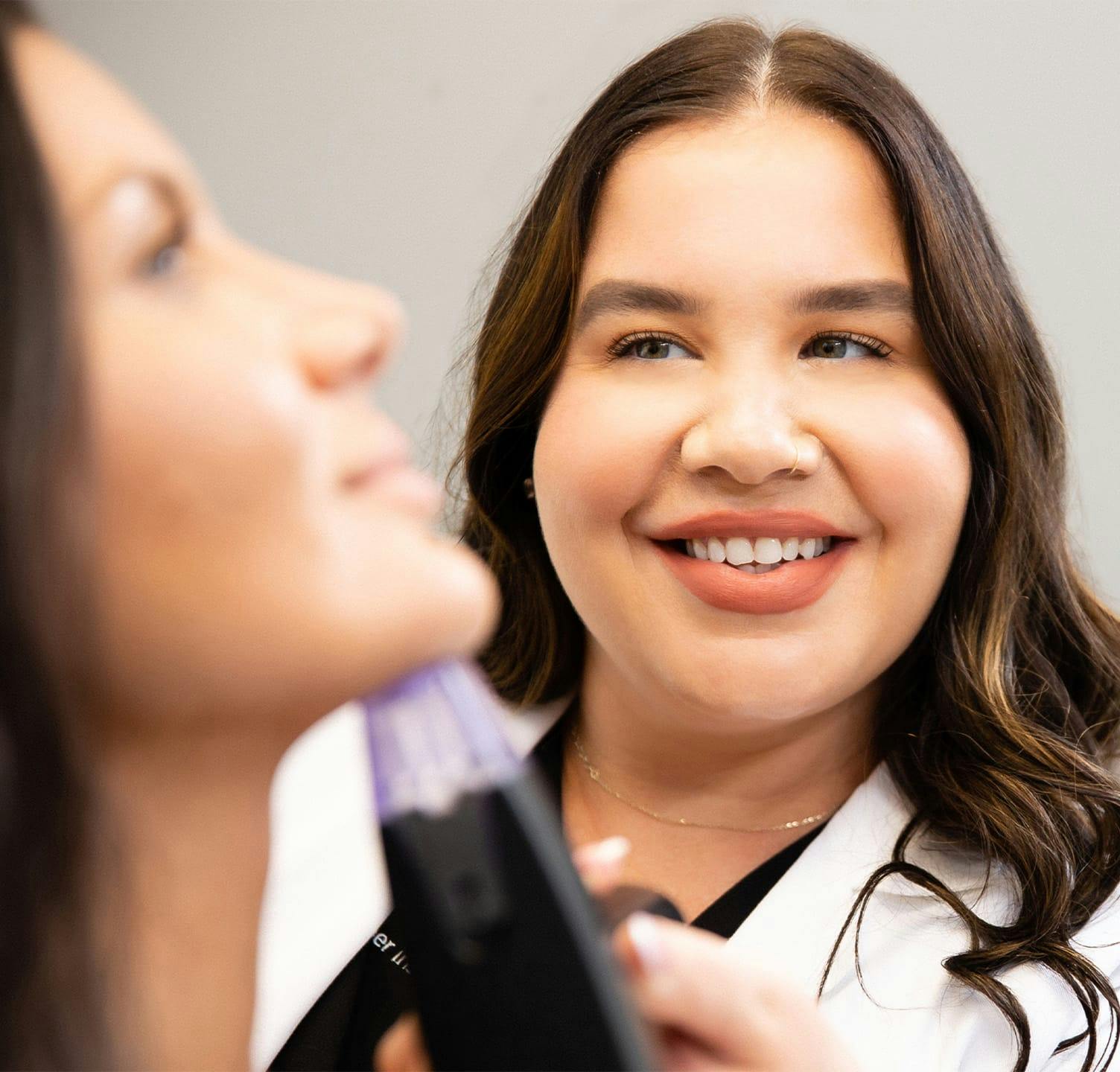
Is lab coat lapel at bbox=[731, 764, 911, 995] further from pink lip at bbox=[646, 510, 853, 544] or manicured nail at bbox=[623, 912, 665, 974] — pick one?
manicured nail at bbox=[623, 912, 665, 974]

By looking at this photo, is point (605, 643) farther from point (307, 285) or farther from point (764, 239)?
point (307, 285)

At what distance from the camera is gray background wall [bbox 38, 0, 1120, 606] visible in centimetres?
126

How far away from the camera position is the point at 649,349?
94cm

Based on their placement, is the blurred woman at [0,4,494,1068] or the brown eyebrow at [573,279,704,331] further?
the brown eyebrow at [573,279,704,331]

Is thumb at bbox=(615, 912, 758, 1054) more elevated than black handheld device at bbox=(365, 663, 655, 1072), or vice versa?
black handheld device at bbox=(365, 663, 655, 1072)

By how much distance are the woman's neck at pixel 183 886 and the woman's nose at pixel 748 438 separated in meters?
0.40

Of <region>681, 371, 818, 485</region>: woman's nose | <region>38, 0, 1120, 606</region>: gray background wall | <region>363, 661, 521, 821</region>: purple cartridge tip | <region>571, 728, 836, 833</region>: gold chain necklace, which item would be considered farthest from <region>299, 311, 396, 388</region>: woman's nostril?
<region>38, 0, 1120, 606</region>: gray background wall

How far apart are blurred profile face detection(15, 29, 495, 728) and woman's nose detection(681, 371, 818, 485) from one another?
14.4 inches

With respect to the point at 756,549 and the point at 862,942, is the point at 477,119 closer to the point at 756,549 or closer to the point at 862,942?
the point at 756,549

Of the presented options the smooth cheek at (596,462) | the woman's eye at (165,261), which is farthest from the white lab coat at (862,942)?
the woman's eye at (165,261)

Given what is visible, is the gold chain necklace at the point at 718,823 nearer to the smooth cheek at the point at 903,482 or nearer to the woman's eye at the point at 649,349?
the smooth cheek at the point at 903,482

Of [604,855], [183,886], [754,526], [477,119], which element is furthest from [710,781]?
[477,119]

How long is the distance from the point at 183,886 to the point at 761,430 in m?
0.45

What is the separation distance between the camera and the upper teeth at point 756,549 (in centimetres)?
90
